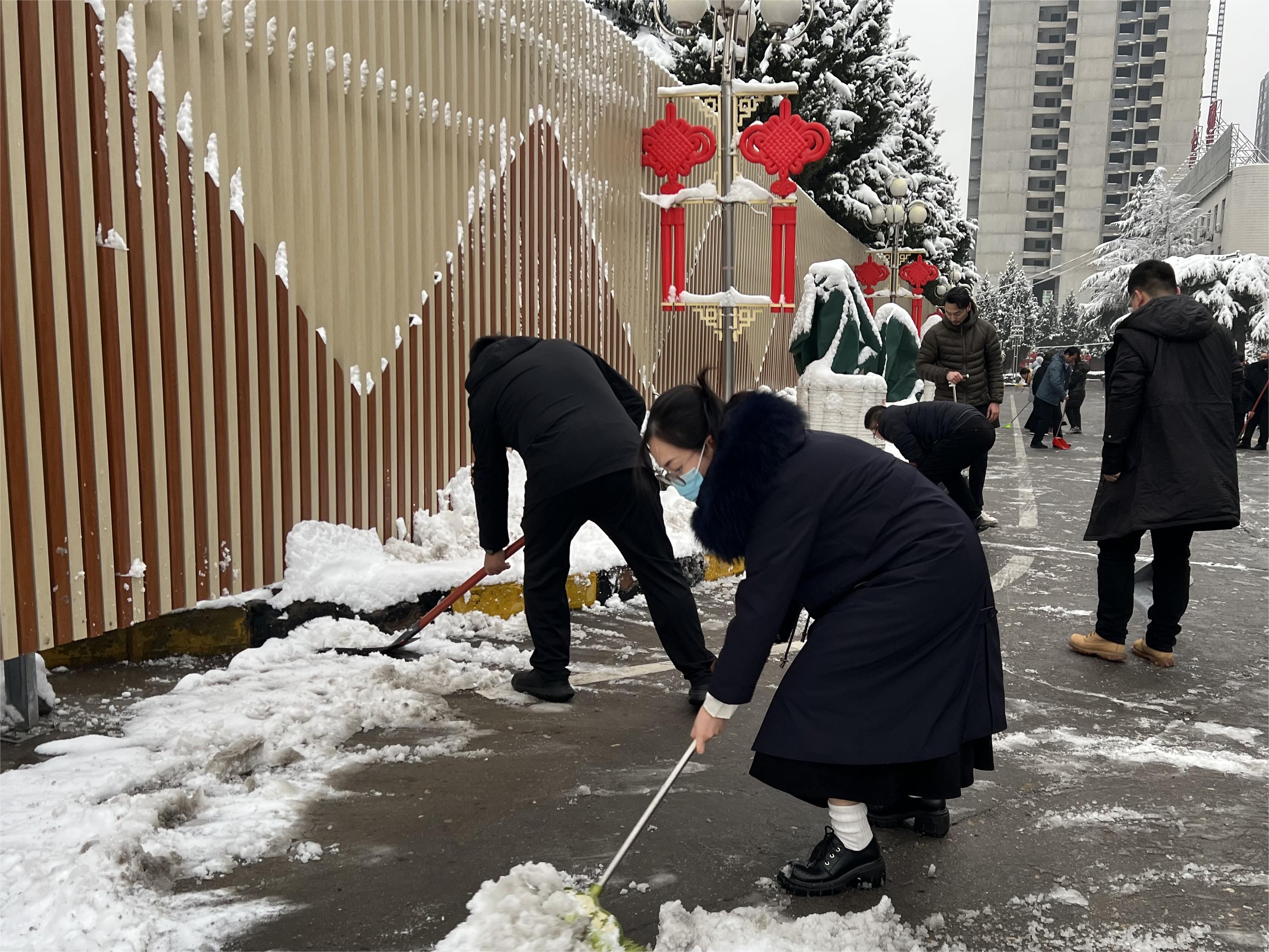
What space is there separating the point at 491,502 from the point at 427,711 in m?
0.89

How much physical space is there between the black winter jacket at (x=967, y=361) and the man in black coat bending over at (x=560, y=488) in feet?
16.8

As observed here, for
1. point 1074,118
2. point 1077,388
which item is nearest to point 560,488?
point 1077,388

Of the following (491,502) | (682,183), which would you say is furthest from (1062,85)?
(491,502)

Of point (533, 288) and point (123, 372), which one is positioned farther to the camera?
point (533, 288)

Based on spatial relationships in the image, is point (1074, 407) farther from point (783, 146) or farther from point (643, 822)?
point (643, 822)

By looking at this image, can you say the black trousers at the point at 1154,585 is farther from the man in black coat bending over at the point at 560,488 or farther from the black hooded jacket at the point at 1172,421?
the man in black coat bending over at the point at 560,488

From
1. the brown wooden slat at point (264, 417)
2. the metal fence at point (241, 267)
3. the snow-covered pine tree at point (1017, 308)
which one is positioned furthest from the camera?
the snow-covered pine tree at point (1017, 308)

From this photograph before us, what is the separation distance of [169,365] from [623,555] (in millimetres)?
2012

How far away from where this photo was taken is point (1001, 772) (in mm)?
3865

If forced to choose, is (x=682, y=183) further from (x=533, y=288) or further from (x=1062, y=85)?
(x=1062, y=85)

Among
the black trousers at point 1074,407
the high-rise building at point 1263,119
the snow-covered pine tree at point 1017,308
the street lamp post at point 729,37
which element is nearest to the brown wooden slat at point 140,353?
the street lamp post at point 729,37

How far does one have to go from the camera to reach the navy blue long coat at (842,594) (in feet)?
8.84

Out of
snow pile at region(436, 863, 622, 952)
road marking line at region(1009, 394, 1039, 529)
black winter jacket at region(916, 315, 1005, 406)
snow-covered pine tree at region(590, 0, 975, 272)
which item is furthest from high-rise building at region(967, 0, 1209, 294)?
snow pile at region(436, 863, 622, 952)

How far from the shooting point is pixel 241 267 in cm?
473
